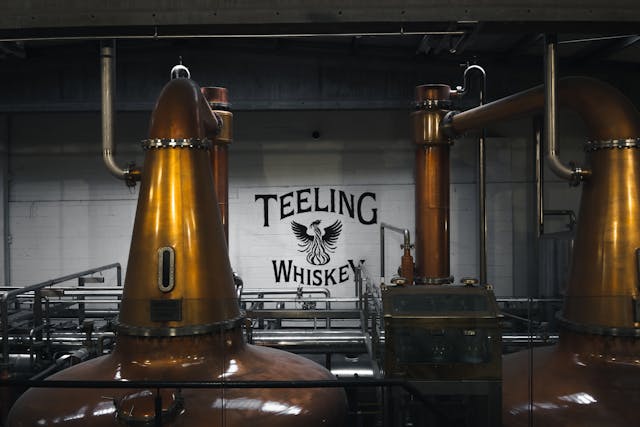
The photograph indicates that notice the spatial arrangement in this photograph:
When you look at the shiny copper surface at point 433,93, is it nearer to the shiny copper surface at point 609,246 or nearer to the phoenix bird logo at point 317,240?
the shiny copper surface at point 609,246

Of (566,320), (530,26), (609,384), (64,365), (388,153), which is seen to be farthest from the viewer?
(388,153)

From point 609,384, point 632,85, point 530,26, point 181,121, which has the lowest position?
point 609,384

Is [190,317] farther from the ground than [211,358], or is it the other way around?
[190,317]

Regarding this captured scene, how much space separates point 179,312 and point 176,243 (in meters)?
0.36

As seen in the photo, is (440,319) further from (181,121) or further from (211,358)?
(181,121)

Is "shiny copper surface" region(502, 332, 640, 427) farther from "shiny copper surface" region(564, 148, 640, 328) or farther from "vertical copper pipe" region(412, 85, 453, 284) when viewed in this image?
"vertical copper pipe" region(412, 85, 453, 284)

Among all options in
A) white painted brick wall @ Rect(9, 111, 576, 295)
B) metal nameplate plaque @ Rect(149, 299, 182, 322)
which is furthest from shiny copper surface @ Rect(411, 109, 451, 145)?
metal nameplate plaque @ Rect(149, 299, 182, 322)

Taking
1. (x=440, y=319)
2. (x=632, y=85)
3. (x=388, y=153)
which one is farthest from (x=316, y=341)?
(x=632, y=85)

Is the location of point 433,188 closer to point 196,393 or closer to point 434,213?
point 434,213

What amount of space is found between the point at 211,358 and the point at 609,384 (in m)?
1.96

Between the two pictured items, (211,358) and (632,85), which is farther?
(632,85)

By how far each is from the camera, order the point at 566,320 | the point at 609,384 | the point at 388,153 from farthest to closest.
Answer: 1. the point at 388,153
2. the point at 566,320
3. the point at 609,384

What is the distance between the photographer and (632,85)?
260 inches

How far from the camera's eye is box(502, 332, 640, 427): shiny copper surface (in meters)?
2.50
